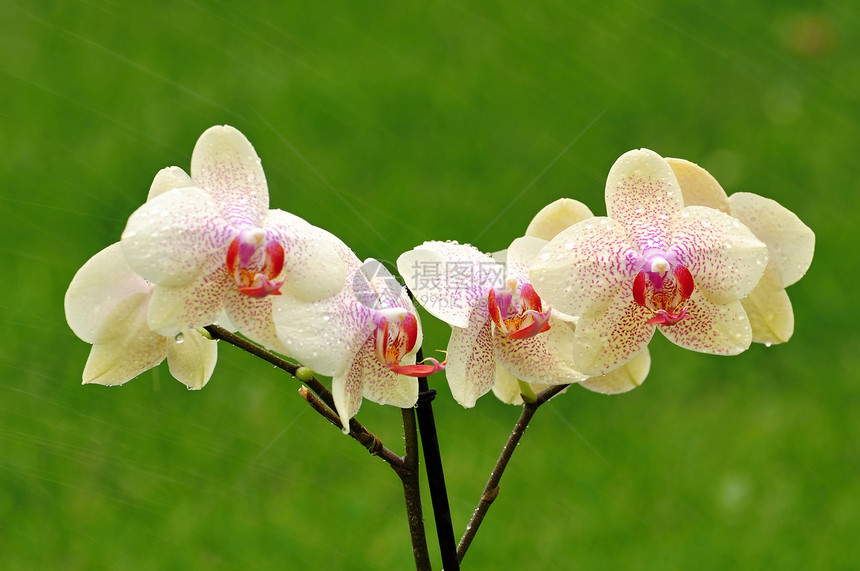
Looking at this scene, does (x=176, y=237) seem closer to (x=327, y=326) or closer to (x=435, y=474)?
(x=327, y=326)

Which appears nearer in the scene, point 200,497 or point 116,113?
point 200,497

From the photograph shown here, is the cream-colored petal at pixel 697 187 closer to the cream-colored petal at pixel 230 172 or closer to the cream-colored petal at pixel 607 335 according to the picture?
the cream-colored petal at pixel 607 335

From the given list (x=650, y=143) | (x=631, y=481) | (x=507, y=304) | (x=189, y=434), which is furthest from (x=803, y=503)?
(x=507, y=304)

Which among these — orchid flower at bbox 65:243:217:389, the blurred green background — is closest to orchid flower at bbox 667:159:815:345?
orchid flower at bbox 65:243:217:389

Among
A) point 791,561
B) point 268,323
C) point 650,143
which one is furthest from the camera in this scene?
point 650,143

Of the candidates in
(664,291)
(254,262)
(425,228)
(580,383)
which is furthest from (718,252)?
(425,228)

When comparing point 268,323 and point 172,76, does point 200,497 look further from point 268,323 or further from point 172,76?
point 268,323

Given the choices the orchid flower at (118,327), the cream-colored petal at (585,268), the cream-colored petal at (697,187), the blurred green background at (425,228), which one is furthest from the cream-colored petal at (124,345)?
the blurred green background at (425,228)
